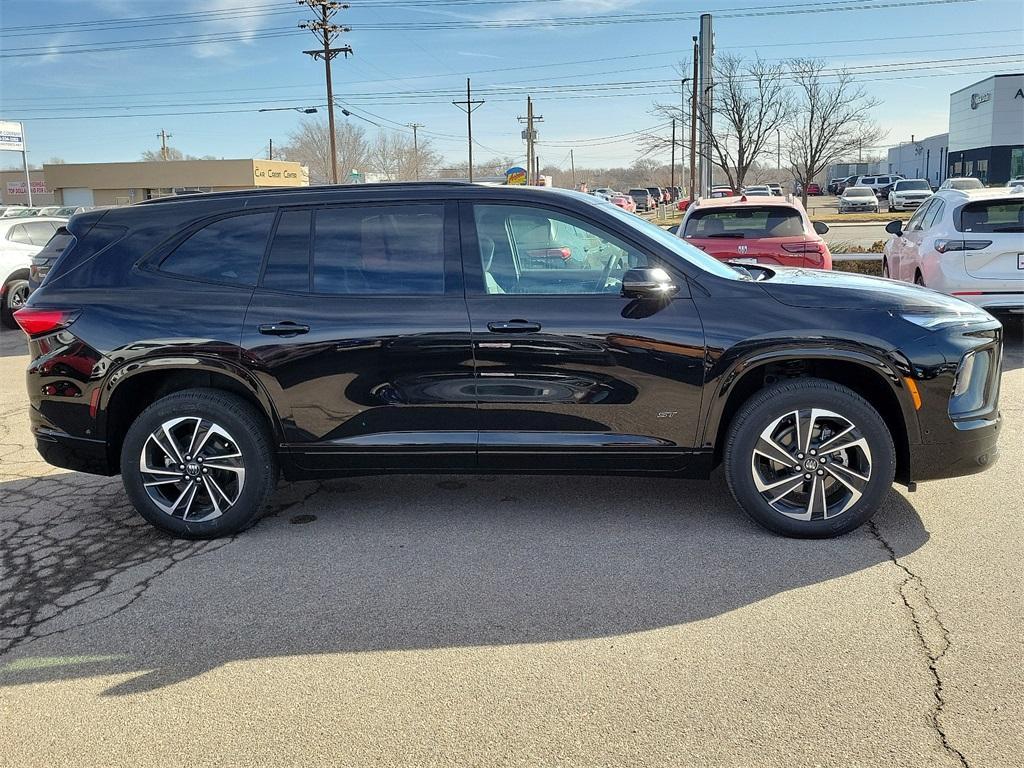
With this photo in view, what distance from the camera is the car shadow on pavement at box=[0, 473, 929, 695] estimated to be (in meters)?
3.62

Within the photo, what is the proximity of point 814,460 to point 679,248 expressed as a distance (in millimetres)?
1298

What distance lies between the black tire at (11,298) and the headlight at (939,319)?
1380 centimetres

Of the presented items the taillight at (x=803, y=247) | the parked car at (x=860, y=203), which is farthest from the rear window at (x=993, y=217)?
the parked car at (x=860, y=203)

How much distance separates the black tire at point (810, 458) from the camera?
14.5ft

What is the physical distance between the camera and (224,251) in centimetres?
480

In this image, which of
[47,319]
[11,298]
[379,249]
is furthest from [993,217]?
[11,298]

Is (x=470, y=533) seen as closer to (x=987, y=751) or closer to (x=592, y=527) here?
(x=592, y=527)

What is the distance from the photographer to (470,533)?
477cm

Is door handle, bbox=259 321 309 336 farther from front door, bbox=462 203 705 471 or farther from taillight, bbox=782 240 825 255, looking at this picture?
taillight, bbox=782 240 825 255

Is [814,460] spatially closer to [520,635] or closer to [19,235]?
[520,635]

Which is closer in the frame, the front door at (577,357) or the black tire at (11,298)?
the front door at (577,357)

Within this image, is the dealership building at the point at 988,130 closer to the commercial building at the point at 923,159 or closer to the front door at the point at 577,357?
the commercial building at the point at 923,159

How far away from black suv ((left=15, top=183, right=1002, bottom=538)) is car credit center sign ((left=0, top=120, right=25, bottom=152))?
181 ft

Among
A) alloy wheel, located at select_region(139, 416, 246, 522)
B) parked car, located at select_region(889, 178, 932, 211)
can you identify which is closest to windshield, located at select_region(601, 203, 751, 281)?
alloy wheel, located at select_region(139, 416, 246, 522)
